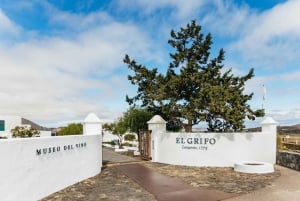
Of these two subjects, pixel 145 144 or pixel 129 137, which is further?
pixel 129 137

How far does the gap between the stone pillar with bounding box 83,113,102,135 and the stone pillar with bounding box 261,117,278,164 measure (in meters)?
8.90

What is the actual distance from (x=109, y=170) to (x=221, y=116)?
6651mm

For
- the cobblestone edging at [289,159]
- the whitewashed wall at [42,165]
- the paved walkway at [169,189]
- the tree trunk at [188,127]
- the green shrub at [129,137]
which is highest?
the tree trunk at [188,127]

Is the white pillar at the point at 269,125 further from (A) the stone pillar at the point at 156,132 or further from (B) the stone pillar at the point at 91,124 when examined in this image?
(B) the stone pillar at the point at 91,124

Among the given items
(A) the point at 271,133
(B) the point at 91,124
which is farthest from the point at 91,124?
(A) the point at 271,133

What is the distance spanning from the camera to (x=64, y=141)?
1099 cm

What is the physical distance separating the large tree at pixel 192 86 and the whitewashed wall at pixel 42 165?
241 inches

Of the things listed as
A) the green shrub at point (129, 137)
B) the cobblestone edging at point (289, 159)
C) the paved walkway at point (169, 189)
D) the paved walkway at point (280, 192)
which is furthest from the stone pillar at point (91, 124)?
the green shrub at point (129, 137)

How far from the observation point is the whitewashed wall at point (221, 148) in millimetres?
16172

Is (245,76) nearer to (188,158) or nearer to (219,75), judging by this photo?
(219,75)

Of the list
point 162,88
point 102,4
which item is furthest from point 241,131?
point 102,4

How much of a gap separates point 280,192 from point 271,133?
25.3ft

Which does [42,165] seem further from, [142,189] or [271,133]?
[271,133]

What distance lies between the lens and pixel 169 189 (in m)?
10.6
